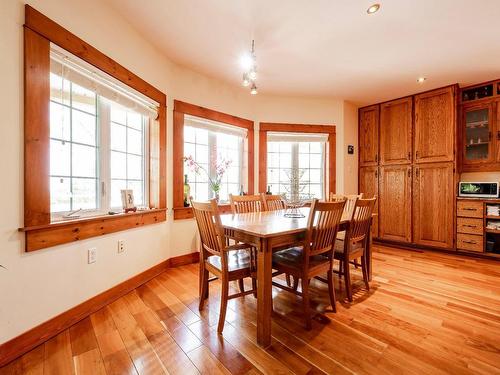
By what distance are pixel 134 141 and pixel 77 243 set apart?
1.24 m

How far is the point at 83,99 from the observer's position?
6.71 feet

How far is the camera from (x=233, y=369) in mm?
1354

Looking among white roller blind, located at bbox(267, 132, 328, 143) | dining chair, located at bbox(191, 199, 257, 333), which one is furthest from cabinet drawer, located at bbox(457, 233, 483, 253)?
dining chair, located at bbox(191, 199, 257, 333)

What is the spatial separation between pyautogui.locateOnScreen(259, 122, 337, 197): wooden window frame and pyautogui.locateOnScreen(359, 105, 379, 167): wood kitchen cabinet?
0.73 metres

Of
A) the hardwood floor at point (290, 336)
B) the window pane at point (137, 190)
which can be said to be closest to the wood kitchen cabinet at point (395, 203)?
the hardwood floor at point (290, 336)

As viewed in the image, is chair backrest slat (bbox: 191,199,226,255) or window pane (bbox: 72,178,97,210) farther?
window pane (bbox: 72,178,97,210)

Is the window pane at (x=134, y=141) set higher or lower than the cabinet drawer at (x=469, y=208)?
higher

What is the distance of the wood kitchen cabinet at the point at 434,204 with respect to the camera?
366 centimetres

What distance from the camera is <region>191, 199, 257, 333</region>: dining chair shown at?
Answer: 1671mm

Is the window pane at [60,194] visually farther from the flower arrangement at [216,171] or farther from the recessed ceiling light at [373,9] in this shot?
the recessed ceiling light at [373,9]

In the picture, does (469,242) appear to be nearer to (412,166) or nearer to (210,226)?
(412,166)

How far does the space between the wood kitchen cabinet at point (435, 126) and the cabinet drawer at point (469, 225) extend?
0.92 m

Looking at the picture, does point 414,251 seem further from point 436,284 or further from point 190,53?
point 190,53

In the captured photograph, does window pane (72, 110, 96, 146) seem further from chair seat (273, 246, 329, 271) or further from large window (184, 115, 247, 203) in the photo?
chair seat (273, 246, 329, 271)
